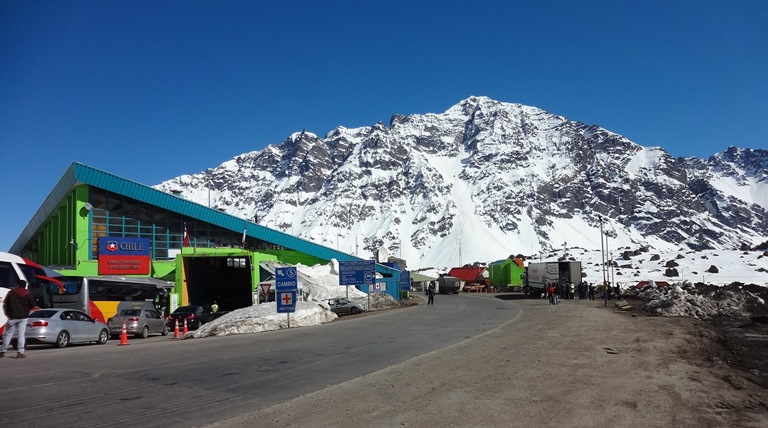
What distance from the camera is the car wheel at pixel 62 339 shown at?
59.9 ft

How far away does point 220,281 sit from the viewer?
40.1m

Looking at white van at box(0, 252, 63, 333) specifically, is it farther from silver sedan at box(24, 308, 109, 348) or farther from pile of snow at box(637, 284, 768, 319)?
pile of snow at box(637, 284, 768, 319)

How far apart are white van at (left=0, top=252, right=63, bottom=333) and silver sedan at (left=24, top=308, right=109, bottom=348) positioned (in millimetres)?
1082

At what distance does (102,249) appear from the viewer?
121 ft

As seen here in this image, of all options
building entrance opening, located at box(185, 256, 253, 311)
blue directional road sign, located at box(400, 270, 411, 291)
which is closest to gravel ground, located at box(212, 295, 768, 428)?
building entrance opening, located at box(185, 256, 253, 311)

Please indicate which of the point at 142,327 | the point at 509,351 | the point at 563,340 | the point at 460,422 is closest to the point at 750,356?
the point at 563,340

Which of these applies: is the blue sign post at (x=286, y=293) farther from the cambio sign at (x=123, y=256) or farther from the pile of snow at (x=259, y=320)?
the cambio sign at (x=123, y=256)

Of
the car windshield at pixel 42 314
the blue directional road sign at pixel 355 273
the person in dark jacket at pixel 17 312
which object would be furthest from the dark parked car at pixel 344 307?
the person in dark jacket at pixel 17 312

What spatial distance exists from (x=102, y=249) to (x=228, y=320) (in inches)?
724

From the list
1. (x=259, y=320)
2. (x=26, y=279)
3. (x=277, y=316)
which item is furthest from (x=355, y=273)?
(x=26, y=279)

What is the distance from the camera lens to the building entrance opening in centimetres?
3712

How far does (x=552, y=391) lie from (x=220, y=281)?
1347 inches

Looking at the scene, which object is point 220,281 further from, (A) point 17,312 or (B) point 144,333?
(A) point 17,312

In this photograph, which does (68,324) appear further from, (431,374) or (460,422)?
(460,422)
